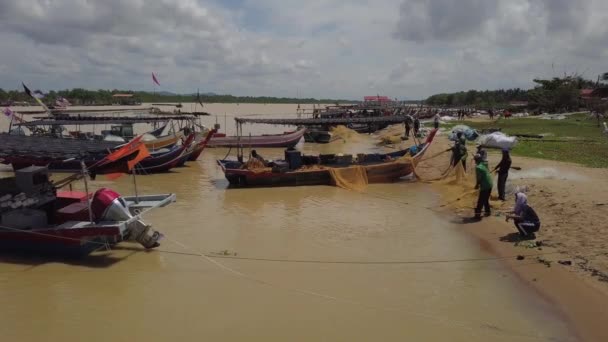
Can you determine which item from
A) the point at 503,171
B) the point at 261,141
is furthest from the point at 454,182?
the point at 261,141

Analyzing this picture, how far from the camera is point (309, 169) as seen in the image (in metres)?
16.2

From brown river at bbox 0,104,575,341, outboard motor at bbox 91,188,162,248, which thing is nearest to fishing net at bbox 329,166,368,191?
brown river at bbox 0,104,575,341

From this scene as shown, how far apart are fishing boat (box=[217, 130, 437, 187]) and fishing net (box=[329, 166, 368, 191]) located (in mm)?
175

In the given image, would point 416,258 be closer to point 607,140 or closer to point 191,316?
point 191,316

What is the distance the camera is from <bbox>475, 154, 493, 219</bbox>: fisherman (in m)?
10.1

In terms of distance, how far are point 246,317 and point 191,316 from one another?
79cm

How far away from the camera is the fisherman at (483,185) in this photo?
33.1 ft

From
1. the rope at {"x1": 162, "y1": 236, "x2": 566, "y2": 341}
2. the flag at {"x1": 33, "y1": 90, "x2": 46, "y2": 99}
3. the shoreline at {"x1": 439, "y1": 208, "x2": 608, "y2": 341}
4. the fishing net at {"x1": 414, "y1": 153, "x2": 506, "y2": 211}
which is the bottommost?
the rope at {"x1": 162, "y1": 236, "x2": 566, "y2": 341}

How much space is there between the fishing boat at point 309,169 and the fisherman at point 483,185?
5.67 m

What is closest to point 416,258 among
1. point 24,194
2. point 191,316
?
point 191,316

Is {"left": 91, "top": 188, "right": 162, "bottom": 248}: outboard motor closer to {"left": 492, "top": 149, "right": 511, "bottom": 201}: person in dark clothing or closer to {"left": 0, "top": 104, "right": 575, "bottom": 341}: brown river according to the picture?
{"left": 0, "top": 104, "right": 575, "bottom": 341}: brown river

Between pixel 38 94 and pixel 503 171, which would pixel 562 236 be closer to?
pixel 503 171

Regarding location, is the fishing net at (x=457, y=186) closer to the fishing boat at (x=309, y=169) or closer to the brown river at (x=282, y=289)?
the fishing boat at (x=309, y=169)

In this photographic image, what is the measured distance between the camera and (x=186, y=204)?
13469mm
